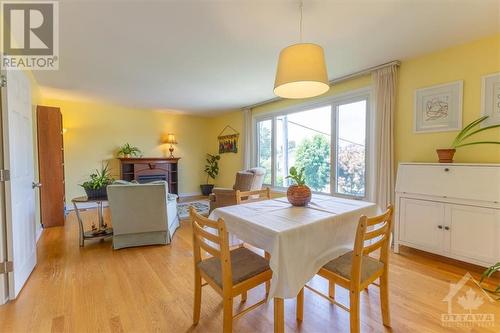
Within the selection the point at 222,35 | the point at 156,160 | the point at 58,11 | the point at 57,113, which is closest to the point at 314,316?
the point at 222,35

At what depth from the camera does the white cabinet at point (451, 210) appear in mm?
2158

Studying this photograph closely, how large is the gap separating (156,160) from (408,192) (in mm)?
5370

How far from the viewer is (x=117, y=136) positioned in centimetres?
568

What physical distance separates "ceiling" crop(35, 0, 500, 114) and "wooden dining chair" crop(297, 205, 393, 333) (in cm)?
170

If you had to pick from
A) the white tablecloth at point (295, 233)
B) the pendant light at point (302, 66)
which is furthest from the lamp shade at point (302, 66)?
the white tablecloth at point (295, 233)

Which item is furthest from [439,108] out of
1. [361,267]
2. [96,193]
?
[96,193]

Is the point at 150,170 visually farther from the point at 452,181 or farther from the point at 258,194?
the point at 452,181

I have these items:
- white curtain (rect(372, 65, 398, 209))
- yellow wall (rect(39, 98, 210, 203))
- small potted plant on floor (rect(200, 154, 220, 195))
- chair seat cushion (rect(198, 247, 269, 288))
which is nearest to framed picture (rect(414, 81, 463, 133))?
white curtain (rect(372, 65, 398, 209))

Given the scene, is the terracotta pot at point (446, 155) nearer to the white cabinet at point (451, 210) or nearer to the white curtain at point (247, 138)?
the white cabinet at point (451, 210)

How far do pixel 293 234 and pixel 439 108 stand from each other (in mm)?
2638

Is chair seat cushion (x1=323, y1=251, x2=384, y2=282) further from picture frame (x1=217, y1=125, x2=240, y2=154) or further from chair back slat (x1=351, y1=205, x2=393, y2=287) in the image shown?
picture frame (x1=217, y1=125, x2=240, y2=154)

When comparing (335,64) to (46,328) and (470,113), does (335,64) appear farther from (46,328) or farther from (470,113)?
(46,328)

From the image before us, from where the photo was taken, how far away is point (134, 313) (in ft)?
5.77

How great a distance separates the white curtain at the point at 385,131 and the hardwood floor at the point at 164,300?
0.82 metres
